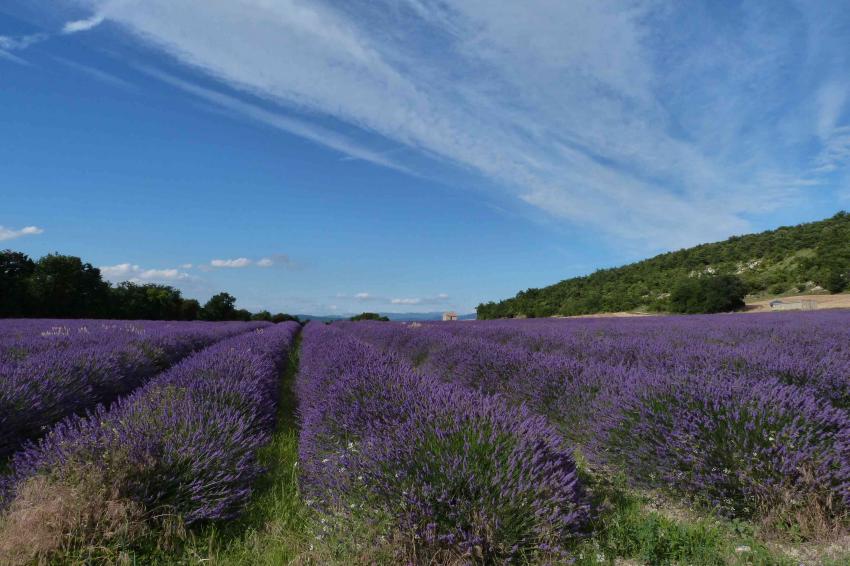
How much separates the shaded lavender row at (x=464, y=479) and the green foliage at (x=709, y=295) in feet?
94.6

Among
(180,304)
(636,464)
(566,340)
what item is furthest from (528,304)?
(636,464)

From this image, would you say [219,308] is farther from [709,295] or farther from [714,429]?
[714,429]

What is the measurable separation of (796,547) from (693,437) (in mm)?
589

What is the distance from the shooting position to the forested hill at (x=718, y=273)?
28.5m

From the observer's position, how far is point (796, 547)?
1.93 metres

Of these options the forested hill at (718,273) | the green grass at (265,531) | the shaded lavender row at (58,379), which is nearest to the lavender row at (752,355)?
the green grass at (265,531)

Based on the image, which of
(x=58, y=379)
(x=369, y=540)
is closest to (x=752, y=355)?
(x=369, y=540)

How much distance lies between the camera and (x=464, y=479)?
5.86ft

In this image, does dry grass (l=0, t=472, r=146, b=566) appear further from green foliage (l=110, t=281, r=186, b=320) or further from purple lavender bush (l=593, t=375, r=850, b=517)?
green foliage (l=110, t=281, r=186, b=320)

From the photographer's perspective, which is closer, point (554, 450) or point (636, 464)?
point (554, 450)

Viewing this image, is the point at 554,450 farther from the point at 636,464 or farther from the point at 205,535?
the point at 205,535

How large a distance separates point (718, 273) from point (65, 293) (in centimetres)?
4931

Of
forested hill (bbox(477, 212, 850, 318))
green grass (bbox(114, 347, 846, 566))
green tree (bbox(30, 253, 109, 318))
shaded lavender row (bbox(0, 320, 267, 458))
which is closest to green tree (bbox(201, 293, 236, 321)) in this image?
green tree (bbox(30, 253, 109, 318))

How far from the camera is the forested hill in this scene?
28453 millimetres
